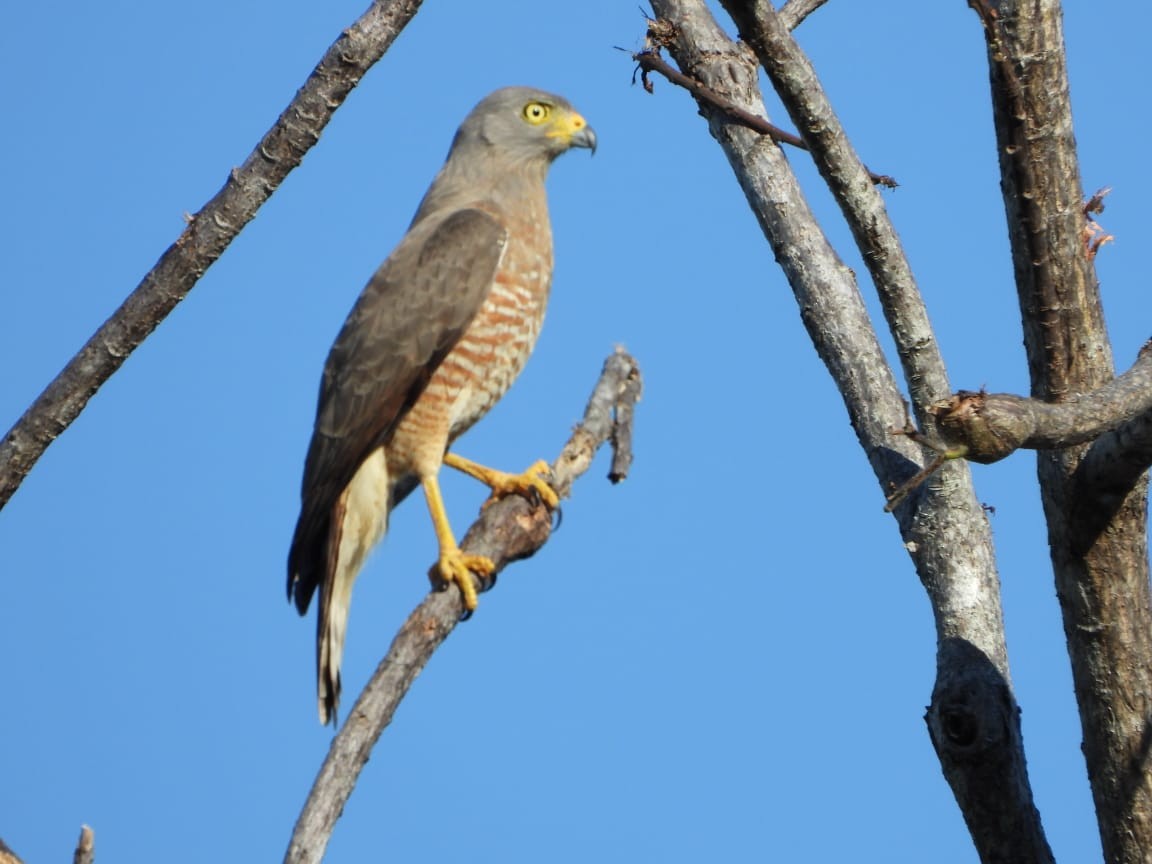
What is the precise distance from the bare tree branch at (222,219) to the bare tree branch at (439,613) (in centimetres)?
122

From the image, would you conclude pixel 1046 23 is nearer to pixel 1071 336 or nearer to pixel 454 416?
pixel 1071 336

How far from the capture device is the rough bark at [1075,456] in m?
3.73

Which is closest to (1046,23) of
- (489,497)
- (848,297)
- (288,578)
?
(848,297)

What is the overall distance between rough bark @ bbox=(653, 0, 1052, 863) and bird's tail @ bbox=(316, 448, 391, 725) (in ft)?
7.02

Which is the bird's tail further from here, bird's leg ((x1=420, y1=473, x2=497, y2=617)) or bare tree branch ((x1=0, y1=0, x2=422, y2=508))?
bare tree branch ((x1=0, y1=0, x2=422, y2=508))

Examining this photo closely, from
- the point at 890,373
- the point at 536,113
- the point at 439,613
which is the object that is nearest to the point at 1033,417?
the point at 890,373

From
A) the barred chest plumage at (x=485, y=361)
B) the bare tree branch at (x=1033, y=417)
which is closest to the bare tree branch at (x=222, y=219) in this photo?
the barred chest plumage at (x=485, y=361)

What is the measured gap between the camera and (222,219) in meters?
4.28

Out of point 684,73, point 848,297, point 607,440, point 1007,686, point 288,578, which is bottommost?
point 288,578

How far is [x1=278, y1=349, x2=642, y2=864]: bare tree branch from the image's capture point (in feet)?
12.3

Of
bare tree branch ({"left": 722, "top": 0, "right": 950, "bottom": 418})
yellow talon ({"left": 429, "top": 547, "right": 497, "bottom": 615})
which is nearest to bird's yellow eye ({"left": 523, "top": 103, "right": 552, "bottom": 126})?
yellow talon ({"left": 429, "top": 547, "right": 497, "bottom": 615})

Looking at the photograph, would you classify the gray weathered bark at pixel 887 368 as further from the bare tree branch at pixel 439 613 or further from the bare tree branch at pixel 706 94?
the bare tree branch at pixel 439 613

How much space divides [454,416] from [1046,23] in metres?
3.34

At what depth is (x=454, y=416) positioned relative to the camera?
249 inches
